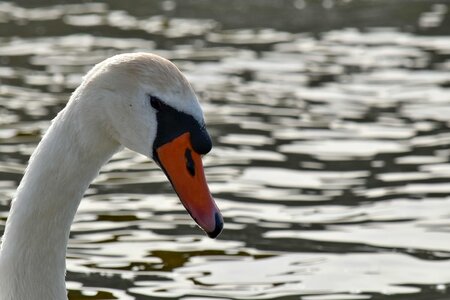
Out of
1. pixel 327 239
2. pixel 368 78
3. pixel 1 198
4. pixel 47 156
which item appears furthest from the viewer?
pixel 368 78

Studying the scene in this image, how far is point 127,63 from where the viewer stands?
5.96m

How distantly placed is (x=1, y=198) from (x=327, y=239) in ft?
7.13

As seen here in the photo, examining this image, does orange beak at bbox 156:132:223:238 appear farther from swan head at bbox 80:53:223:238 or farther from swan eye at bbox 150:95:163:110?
swan eye at bbox 150:95:163:110

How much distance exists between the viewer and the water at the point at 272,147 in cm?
843

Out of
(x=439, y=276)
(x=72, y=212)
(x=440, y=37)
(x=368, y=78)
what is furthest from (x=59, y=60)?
(x=72, y=212)

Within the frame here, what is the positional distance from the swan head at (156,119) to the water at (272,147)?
2.10 metres

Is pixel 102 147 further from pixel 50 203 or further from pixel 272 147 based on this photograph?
pixel 272 147

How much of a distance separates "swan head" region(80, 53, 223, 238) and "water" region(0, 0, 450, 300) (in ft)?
6.88

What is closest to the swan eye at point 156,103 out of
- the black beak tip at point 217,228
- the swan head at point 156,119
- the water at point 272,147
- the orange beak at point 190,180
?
the swan head at point 156,119

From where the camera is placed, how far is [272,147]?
1084cm

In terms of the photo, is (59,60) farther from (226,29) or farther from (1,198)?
(1,198)

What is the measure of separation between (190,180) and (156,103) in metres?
0.35

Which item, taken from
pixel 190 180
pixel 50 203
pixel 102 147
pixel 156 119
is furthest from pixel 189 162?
pixel 50 203

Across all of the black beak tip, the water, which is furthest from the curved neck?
the water
